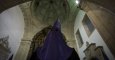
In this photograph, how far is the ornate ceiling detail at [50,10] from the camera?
957 cm

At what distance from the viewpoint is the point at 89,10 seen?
4344 mm

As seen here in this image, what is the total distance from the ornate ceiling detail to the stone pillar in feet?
8.85

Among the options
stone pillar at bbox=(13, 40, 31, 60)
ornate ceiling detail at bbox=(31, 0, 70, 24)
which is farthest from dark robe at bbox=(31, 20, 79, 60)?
ornate ceiling detail at bbox=(31, 0, 70, 24)

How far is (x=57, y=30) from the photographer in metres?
2.54

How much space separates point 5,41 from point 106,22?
4686 millimetres

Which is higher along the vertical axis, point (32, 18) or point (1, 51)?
point (32, 18)

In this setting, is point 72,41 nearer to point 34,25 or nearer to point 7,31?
point 34,25

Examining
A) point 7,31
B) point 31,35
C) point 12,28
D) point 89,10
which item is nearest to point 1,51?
point 7,31

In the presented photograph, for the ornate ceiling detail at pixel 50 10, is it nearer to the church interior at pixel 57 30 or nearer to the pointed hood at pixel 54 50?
the church interior at pixel 57 30

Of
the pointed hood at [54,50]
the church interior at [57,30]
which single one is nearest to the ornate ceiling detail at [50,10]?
the church interior at [57,30]

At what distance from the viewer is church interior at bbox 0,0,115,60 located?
2.36 metres

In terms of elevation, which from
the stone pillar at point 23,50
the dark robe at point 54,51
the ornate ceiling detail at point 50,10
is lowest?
the dark robe at point 54,51

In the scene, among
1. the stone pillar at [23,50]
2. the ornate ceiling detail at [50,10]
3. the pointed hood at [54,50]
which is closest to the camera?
the pointed hood at [54,50]

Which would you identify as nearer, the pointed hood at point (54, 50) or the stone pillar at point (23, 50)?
the pointed hood at point (54, 50)
